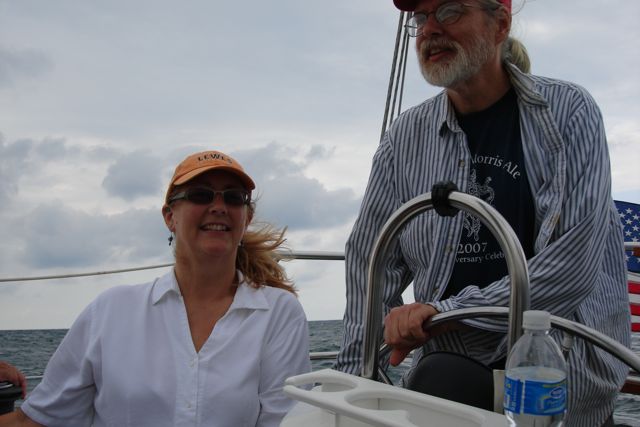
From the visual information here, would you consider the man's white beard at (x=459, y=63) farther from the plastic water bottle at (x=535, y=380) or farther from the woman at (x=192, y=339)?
the plastic water bottle at (x=535, y=380)

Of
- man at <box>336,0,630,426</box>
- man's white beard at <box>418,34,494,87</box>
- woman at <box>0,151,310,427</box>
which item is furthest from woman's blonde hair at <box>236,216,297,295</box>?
man's white beard at <box>418,34,494,87</box>

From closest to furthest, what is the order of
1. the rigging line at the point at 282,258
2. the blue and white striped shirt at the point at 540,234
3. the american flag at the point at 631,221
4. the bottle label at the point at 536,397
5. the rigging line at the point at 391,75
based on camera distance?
the bottle label at the point at 536,397 < the blue and white striped shirt at the point at 540,234 < the rigging line at the point at 282,258 < the rigging line at the point at 391,75 < the american flag at the point at 631,221

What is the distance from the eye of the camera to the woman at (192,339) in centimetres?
185

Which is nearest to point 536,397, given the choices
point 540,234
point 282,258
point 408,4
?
point 540,234

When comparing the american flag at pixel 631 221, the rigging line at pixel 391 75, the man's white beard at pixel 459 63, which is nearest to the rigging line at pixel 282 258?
the rigging line at pixel 391 75

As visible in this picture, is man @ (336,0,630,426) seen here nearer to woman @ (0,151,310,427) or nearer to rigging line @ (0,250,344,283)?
woman @ (0,151,310,427)

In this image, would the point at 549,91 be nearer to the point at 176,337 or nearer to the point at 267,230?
the point at 267,230

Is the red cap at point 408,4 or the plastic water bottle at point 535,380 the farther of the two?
the red cap at point 408,4

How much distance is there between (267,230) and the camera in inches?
92.7

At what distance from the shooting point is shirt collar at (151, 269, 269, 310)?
6.66 ft

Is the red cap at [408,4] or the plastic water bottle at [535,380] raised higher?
the red cap at [408,4]

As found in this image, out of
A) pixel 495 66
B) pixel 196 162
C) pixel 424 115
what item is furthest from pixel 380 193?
pixel 196 162

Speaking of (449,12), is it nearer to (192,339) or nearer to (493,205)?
(493,205)

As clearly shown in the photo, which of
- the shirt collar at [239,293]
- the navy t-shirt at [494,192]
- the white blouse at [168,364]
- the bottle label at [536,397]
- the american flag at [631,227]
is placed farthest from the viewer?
the american flag at [631,227]
